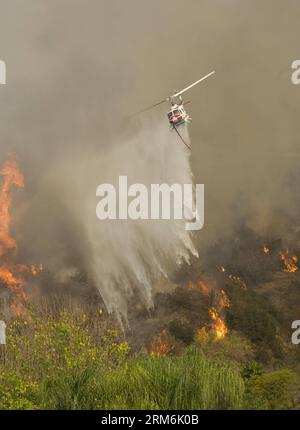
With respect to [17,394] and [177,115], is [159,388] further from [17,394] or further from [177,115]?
[177,115]

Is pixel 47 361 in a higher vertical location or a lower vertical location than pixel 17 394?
higher

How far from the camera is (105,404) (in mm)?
57438

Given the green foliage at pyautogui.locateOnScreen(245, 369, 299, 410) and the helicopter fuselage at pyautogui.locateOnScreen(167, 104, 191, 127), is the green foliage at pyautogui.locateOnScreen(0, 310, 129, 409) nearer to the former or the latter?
the green foliage at pyautogui.locateOnScreen(245, 369, 299, 410)

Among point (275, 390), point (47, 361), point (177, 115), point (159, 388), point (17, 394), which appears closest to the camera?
point (159, 388)

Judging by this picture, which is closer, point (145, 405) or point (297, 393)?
point (145, 405)

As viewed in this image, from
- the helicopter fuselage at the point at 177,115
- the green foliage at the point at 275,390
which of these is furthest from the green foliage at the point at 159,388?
the helicopter fuselage at the point at 177,115

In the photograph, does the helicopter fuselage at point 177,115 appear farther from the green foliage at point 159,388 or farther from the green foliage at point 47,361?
the green foliage at point 159,388

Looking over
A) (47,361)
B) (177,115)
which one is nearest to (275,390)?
(47,361)

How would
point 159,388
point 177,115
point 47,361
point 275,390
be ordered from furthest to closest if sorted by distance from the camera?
point 177,115, point 275,390, point 47,361, point 159,388

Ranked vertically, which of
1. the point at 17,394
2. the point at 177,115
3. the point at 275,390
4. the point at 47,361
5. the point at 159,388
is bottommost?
the point at 159,388
